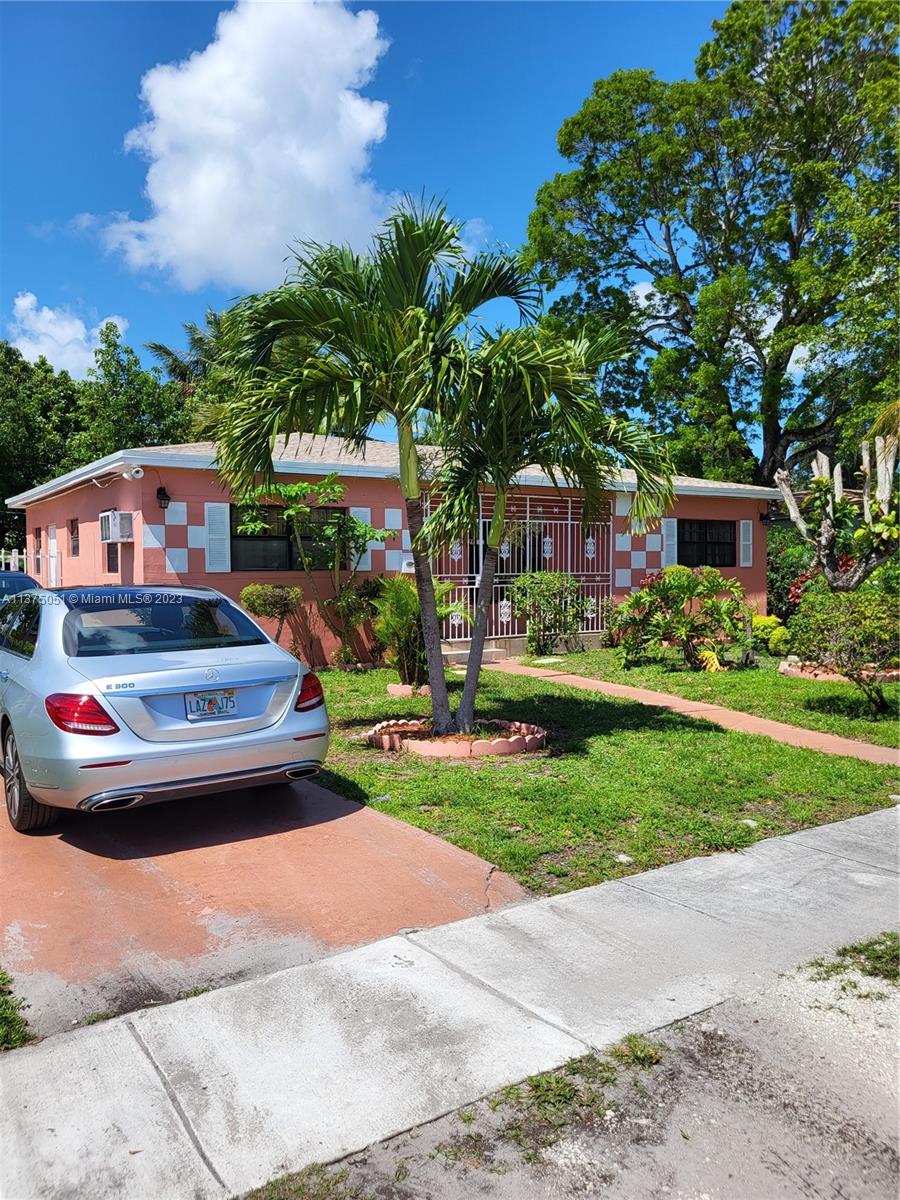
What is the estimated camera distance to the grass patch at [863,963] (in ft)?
11.9

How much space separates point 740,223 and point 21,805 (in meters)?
23.5

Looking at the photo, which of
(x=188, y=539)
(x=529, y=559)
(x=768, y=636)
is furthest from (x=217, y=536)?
(x=768, y=636)

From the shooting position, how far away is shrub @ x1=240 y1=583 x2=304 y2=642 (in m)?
11.7

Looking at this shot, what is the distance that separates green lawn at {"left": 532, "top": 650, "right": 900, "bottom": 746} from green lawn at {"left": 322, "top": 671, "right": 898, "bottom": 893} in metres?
1.16

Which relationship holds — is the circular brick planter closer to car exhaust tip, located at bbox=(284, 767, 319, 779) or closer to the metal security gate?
car exhaust tip, located at bbox=(284, 767, 319, 779)

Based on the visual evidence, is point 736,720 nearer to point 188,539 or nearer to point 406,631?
point 406,631

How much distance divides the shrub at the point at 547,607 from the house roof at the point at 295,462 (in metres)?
1.64

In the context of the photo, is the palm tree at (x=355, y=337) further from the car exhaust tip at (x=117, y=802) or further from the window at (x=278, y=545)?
the window at (x=278, y=545)

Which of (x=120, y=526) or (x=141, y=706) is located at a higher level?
(x=120, y=526)

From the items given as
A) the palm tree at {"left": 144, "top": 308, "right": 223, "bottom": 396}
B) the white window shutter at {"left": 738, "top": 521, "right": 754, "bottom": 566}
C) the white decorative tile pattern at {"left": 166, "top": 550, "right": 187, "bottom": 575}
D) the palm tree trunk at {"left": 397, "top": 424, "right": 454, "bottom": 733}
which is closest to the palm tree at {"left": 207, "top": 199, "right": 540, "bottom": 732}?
the palm tree trunk at {"left": 397, "top": 424, "right": 454, "bottom": 733}

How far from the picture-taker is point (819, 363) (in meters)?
22.4

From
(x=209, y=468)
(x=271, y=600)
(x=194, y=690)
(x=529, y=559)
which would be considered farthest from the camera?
(x=529, y=559)

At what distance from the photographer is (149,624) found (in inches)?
221

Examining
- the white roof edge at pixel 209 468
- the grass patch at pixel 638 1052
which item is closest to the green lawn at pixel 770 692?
the white roof edge at pixel 209 468
